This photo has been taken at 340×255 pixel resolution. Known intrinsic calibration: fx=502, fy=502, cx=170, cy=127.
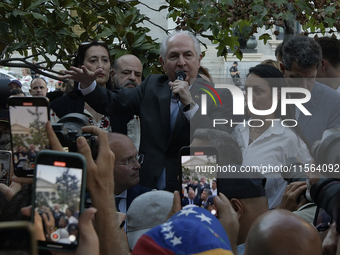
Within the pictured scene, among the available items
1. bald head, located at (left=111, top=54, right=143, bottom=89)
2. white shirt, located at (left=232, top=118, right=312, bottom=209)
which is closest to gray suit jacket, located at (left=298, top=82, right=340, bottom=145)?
white shirt, located at (left=232, top=118, right=312, bottom=209)

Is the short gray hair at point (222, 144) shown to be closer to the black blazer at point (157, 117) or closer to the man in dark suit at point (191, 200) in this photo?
the black blazer at point (157, 117)

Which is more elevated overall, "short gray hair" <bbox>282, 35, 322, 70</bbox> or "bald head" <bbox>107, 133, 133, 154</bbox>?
"short gray hair" <bbox>282, 35, 322, 70</bbox>

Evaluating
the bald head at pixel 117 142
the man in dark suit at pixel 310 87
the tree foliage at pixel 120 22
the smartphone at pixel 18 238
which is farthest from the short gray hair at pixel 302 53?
the smartphone at pixel 18 238

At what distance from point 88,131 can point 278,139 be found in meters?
1.68

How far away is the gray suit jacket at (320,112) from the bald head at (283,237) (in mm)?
1749

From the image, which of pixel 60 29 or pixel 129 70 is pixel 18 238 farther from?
pixel 60 29

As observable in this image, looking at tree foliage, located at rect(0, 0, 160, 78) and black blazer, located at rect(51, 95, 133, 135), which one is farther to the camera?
tree foliage, located at rect(0, 0, 160, 78)

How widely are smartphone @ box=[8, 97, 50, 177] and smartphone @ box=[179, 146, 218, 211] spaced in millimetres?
618

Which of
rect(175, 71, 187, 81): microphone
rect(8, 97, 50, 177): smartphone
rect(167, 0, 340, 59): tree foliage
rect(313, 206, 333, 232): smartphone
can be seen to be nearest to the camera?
rect(8, 97, 50, 177): smartphone

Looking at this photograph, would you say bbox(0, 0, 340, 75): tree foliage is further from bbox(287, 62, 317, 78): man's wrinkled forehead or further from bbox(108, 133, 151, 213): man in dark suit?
bbox(108, 133, 151, 213): man in dark suit

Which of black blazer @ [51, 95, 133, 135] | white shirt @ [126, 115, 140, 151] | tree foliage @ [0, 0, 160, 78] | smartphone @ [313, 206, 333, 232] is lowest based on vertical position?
smartphone @ [313, 206, 333, 232]

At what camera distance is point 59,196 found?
1627mm

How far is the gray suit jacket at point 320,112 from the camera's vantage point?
3.53 metres

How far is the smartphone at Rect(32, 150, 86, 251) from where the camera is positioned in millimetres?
1603
